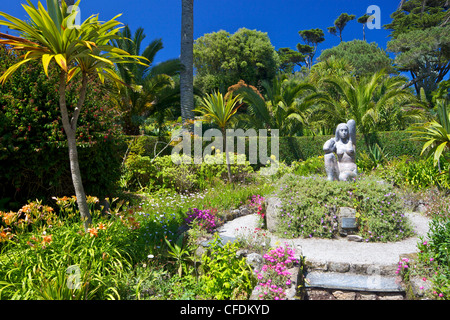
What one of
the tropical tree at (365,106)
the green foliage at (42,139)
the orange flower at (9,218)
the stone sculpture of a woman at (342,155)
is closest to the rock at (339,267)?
the stone sculpture of a woman at (342,155)

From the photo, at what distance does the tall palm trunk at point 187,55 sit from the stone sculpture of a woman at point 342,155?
216 inches

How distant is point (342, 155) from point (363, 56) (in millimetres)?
23683

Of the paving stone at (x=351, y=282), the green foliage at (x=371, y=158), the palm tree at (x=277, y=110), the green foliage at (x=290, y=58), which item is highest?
the green foliage at (x=290, y=58)

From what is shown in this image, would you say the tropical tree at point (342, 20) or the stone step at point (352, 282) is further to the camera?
the tropical tree at point (342, 20)

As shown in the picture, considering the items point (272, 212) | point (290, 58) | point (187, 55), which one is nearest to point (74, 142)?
point (272, 212)

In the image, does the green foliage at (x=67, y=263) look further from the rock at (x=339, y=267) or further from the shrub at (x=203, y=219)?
the rock at (x=339, y=267)

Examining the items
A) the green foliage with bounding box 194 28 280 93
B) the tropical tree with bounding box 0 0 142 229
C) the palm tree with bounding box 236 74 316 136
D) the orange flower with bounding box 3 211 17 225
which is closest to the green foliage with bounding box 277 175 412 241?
the tropical tree with bounding box 0 0 142 229

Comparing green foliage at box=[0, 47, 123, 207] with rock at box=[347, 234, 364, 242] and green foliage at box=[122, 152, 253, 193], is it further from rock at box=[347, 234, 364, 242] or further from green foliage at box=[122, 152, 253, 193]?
rock at box=[347, 234, 364, 242]

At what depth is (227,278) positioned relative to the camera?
2836 millimetres

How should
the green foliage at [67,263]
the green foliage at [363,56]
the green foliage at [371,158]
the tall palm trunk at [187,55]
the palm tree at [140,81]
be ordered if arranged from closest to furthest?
the green foliage at [67,263] < the green foliage at [371,158] < the tall palm trunk at [187,55] < the palm tree at [140,81] < the green foliage at [363,56]

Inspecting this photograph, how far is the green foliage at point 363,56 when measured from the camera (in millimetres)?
23772

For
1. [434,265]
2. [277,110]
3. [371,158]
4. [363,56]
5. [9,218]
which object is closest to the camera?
[434,265]

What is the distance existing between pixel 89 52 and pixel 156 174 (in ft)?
15.7

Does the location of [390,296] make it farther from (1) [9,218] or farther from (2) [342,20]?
(2) [342,20]
